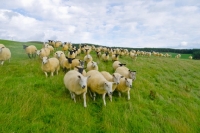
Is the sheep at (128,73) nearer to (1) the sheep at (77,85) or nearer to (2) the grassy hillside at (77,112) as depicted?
(2) the grassy hillside at (77,112)

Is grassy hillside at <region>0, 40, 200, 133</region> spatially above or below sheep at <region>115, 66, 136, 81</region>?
below

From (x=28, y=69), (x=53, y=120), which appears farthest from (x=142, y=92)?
(x=28, y=69)

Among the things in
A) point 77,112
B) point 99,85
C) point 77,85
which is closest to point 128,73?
point 99,85

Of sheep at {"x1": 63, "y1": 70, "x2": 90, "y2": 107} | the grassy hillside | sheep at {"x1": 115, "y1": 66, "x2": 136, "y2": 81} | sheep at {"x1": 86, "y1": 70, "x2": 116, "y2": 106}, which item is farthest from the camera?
sheep at {"x1": 115, "y1": 66, "x2": 136, "y2": 81}

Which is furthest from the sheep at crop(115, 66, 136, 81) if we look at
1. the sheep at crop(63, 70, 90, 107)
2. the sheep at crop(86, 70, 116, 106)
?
the sheep at crop(63, 70, 90, 107)

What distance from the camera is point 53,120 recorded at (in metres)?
7.94

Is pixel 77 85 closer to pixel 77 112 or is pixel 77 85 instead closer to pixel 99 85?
pixel 99 85

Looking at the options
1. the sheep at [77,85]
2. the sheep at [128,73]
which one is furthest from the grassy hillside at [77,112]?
the sheep at [128,73]

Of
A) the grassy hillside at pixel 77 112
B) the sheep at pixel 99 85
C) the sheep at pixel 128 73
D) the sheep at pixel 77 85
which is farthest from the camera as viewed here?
the sheep at pixel 128 73

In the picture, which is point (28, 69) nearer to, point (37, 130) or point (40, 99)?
point (40, 99)

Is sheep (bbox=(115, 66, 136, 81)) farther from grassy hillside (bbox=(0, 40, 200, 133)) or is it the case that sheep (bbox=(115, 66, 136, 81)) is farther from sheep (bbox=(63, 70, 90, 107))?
sheep (bbox=(63, 70, 90, 107))

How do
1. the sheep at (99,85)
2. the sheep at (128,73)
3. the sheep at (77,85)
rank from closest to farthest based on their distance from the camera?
the sheep at (77,85) → the sheep at (99,85) → the sheep at (128,73)

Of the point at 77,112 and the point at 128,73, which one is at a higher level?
the point at 128,73

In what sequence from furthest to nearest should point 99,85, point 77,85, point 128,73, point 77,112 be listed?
point 128,73, point 99,85, point 77,85, point 77,112
